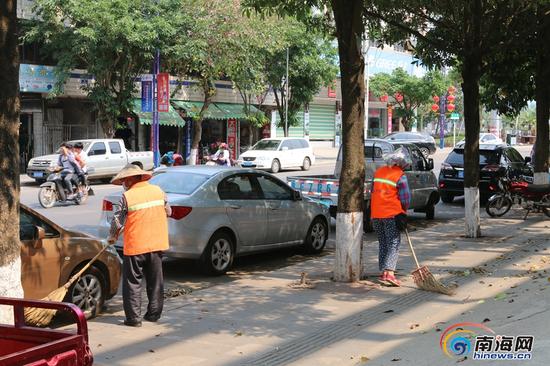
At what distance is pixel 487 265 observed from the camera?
935cm

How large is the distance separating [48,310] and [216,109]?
101 feet

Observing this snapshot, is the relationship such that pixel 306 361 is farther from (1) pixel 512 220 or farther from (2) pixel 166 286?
(1) pixel 512 220

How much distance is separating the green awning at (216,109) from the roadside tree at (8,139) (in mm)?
28470

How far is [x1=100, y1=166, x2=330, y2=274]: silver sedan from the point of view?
867 cm

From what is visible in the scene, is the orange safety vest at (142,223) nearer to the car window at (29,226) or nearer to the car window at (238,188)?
the car window at (29,226)

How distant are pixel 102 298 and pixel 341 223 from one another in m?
3.18

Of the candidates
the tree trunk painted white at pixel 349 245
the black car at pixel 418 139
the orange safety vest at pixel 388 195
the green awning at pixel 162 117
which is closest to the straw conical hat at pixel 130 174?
the tree trunk painted white at pixel 349 245

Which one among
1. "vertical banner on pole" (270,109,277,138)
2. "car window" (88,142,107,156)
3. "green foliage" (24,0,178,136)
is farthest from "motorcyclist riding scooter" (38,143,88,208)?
"vertical banner on pole" (270,109,277,138)

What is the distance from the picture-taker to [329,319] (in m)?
6.71

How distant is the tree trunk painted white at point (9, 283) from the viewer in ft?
14.4

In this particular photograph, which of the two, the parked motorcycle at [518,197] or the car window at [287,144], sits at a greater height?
the car window at [287,144]

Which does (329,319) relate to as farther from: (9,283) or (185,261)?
(185,261)

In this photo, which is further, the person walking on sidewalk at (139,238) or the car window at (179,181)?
the car window at (179,181)

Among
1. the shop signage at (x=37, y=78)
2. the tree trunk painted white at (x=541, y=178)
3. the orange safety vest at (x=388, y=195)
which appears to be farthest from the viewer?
the shop signage at (x=37, y=78)
